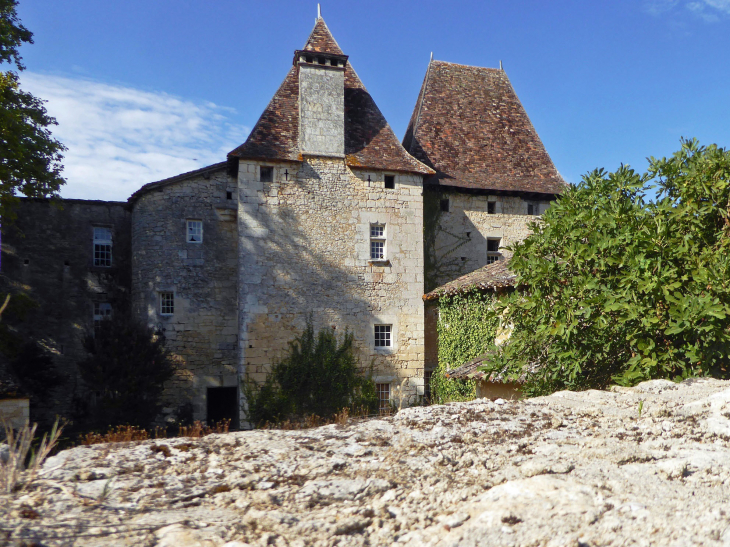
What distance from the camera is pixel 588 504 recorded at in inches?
100

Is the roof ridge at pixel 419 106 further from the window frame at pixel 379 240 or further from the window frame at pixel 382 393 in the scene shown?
the window frame at pixel 382 393

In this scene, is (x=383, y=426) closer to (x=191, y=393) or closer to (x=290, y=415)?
(x=290, y=415)

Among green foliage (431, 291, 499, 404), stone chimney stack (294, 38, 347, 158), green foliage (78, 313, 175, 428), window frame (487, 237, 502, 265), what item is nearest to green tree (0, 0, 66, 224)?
green foliage (78, 313, 175, 428)

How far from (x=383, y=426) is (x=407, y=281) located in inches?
497

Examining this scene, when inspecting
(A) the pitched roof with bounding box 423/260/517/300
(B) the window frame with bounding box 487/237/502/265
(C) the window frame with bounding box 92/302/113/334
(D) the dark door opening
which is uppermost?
(B) the window frame with bounding box 487/237/502/265

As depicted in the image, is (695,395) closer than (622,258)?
Yes

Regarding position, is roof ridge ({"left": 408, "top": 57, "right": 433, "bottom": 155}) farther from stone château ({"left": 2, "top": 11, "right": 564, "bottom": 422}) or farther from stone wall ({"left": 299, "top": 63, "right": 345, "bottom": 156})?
stone wall ({"left": 299, "top": 63, "right": 345, "bottom": 156})

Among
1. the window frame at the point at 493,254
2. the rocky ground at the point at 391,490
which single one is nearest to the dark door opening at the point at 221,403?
the window frame at the point at 493,254

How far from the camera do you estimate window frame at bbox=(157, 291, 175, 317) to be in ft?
53.6

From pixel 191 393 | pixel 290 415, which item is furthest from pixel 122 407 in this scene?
pixel 290 415

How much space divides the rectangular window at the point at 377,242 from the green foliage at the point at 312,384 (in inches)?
108

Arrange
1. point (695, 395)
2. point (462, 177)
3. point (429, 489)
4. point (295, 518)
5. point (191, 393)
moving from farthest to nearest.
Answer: point (462, 177) < point (191, 393) < point (695, 395) < point (429, 489) < point (295, 518)

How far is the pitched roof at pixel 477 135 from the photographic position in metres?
19.1

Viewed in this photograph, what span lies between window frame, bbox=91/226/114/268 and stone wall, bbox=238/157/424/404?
659 centimetres
